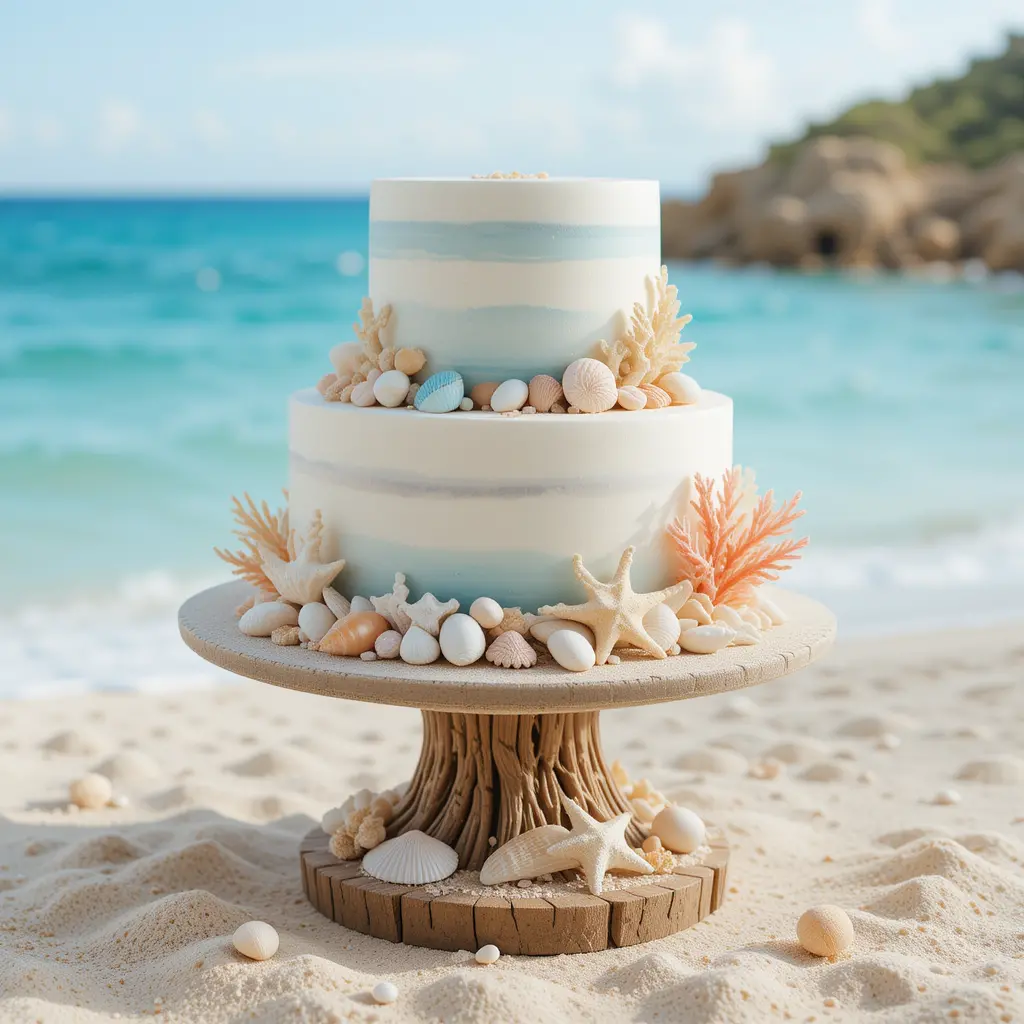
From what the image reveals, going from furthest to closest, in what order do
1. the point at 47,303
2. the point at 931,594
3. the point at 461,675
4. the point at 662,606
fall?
the point at 47,303 < the point at 931,594 < the point at 662,606 < the point at 461,675

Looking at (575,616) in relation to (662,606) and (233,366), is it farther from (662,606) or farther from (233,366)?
(233,366)

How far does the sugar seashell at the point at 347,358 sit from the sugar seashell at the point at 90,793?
2381 millimetres

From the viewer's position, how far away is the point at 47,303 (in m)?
26.1

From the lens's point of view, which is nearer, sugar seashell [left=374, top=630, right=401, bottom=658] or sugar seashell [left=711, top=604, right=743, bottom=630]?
sugar seashell [left=374, top=630, right=401, bottom=658]

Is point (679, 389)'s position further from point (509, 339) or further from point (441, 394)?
point (441, 394)

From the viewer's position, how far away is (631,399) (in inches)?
164

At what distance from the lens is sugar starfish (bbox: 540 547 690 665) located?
3.93 metres

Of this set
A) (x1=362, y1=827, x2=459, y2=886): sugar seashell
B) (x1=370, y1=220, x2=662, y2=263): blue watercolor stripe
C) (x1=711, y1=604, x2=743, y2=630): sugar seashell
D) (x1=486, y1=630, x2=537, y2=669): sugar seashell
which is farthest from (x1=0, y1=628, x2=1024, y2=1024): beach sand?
(x1=370, y1=220, x2=662, y2=263): blue watercolor stripe

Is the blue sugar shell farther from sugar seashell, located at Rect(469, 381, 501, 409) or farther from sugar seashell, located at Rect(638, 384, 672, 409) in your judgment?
sugar seashell, located at Rect(638, 384, 672, 409)

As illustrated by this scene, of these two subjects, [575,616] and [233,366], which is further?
[233,366]

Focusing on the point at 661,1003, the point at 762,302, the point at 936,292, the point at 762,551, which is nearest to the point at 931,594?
the point at 762,551

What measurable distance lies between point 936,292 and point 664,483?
2879 centimetres

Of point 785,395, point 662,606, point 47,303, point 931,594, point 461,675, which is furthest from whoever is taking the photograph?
point 47,303

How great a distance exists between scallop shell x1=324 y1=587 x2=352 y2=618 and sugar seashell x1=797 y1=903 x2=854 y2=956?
5.28 feet
